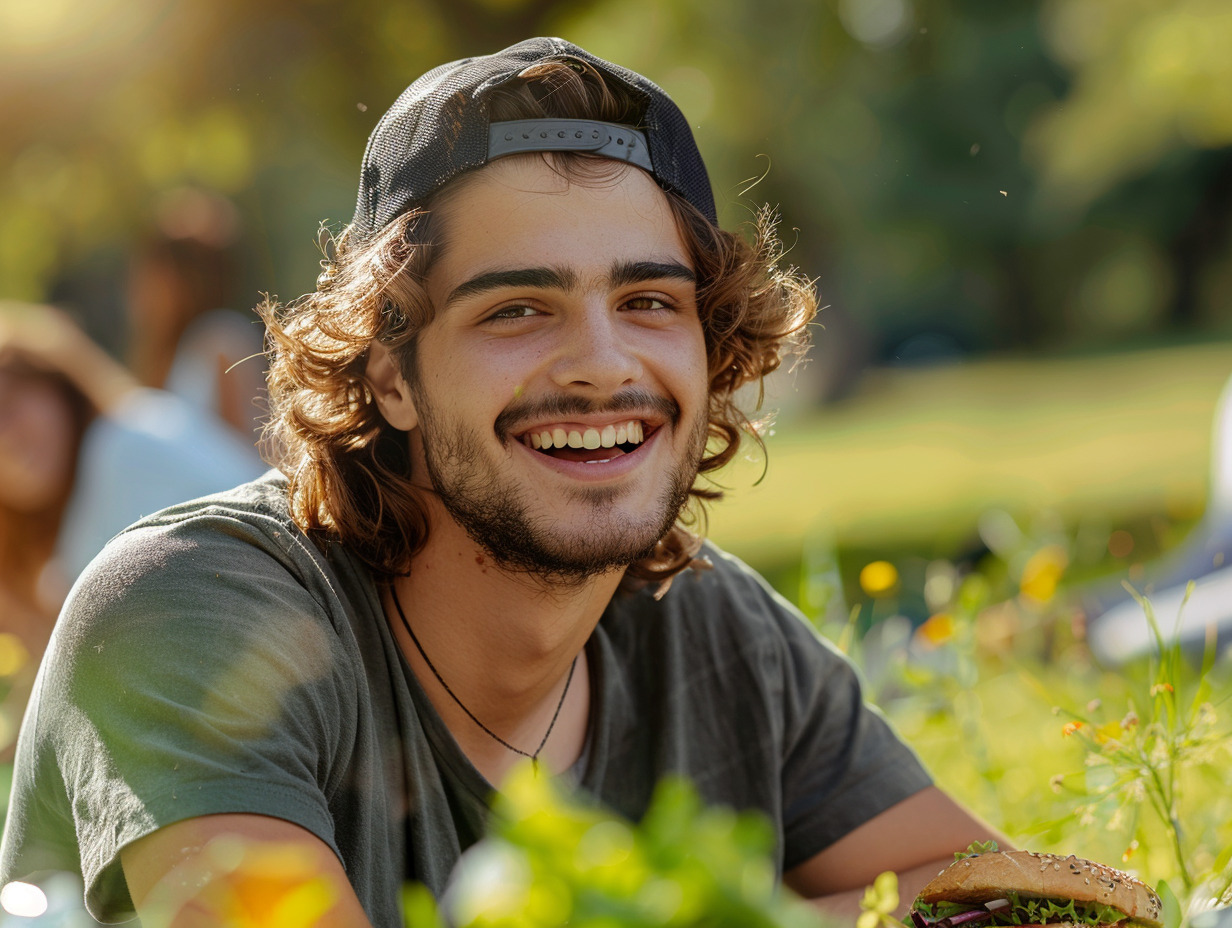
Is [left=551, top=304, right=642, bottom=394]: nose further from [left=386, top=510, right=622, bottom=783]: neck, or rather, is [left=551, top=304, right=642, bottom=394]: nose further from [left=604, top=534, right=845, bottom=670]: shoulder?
[left=604, top=534, right=845, bottom=670]: shoulder

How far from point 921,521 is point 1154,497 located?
2.27m

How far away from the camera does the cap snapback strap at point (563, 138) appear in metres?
2.20

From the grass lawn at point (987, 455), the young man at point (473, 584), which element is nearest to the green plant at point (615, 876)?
the young man at point (473, 584)

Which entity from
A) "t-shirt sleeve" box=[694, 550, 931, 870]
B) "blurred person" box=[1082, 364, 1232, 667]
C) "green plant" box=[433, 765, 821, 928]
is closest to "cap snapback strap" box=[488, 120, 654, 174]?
"t-shirt sleeve" box=[694, 550, 931, 870]

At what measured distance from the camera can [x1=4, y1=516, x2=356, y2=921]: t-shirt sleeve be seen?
1536mm

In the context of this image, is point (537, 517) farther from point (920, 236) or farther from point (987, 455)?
point (920, 236)

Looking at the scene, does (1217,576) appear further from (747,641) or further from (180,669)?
(180,669)

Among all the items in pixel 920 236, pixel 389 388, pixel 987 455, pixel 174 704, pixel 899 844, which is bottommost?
pixel 987 455

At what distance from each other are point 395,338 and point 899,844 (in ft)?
4.51

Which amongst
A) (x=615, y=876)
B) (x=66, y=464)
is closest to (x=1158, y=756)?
(x=615, y=876)

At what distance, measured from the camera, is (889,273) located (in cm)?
3453

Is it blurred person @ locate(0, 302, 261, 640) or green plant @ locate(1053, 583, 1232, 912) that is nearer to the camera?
green plant @ locate(1053, 583, 1232, 912)

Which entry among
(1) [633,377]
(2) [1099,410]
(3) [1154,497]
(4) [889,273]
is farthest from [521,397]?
(4) [889,273]

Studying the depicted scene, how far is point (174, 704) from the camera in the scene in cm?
157
